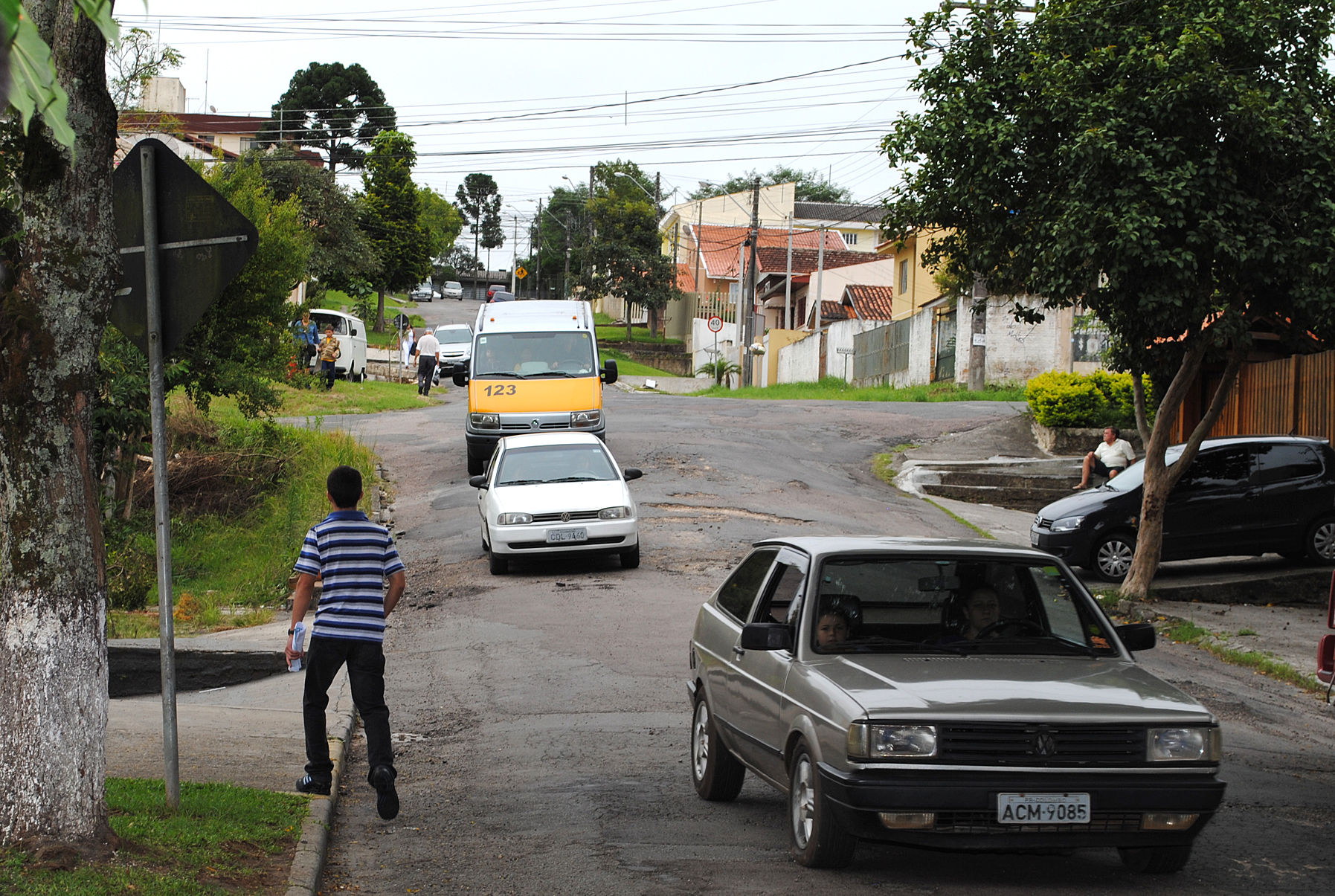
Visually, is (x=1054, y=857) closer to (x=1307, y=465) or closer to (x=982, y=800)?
(x=982, y=800)

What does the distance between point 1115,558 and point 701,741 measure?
11299mm

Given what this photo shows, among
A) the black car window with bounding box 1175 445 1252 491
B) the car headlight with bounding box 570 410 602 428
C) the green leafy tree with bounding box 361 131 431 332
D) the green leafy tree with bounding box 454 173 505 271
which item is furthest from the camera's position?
the green leafy tree with bounding box 454 173 505 271

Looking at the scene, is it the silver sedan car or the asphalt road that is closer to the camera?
the silver sedan car

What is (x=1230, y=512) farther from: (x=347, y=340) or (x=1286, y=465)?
(x=347, y=340)

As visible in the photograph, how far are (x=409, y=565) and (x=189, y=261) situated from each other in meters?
11.3

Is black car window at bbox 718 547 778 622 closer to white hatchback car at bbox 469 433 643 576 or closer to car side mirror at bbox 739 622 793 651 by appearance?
car side mirror at bbox 739 622 793 651

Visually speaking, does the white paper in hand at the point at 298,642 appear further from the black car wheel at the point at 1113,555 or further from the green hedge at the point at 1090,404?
the green hedge at the point at 1090,404

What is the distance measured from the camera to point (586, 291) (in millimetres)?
71625

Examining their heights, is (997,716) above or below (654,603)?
above

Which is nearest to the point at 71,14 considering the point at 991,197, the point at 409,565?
the point at 991,197

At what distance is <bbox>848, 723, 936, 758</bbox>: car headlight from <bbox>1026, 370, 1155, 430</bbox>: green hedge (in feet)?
72.5

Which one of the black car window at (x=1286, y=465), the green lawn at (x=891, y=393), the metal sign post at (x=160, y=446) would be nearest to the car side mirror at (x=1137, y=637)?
the metal sign post at (x=160, y=446)

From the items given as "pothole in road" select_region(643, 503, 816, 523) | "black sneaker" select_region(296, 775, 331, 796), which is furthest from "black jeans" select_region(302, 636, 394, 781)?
"pothole in road" select_region(643, 503, 816, 523)

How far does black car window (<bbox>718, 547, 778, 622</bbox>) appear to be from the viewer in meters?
7.13
